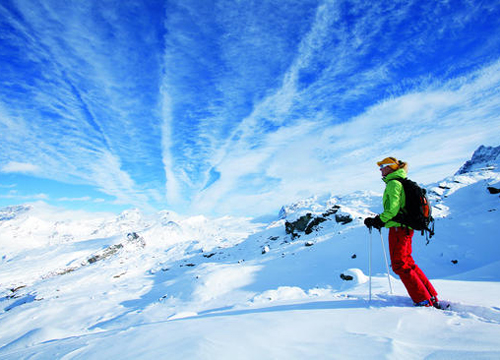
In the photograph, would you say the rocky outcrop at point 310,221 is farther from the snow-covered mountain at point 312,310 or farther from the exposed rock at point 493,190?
the exposed rock at point 493,190

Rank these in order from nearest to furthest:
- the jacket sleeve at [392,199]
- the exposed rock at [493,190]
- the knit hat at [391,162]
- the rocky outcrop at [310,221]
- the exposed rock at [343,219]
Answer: the jacket sleeve at [392,199], the knit hat at [391,162], the exposed rock at [493,190], the exposed rock at [343,219], the rocky outcrop at [310,221]

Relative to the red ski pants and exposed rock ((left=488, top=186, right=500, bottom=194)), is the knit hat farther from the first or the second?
exposed rock ((left=488, top=186, right=500, bottom=194))

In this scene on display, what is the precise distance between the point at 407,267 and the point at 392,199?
1300 millimetres

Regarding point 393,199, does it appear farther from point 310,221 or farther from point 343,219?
point 310,221

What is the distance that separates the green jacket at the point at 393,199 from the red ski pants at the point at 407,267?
0.78 ft

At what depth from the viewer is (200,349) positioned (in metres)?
2.55

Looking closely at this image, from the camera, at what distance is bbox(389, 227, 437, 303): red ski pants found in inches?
161

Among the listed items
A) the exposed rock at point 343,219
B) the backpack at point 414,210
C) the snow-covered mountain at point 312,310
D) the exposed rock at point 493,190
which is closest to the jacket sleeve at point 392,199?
the backpack at point 414,210

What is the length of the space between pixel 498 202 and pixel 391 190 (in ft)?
51.3

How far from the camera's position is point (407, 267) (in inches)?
169

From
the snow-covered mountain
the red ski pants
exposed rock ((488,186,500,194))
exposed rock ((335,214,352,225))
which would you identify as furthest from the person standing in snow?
exposed rock ((488,186,500,194))

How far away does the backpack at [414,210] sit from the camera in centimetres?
419

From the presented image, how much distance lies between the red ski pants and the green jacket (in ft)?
0.78

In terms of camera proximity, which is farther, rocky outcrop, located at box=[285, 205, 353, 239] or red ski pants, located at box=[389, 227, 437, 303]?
rocky outcrop, located at box=[285, 205, 353, 239]
